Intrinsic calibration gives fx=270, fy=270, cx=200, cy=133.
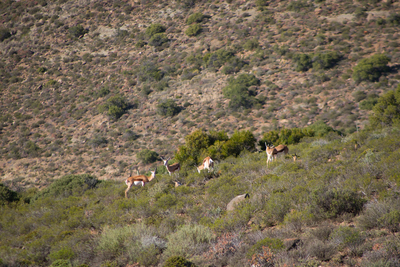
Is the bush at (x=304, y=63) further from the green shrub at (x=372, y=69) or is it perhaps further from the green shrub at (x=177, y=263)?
the green shrub at (x=177, y=263)

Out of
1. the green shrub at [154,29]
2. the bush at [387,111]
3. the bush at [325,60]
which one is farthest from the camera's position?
the green shrub at [154,29]

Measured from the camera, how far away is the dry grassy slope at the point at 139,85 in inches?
1225

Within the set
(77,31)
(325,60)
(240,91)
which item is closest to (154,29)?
(77,31)

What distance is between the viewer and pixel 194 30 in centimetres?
4594

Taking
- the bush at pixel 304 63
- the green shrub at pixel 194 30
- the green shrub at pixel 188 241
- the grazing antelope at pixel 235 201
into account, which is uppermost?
the green shrub at pixel 188 241

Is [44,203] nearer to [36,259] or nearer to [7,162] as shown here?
[36,259]

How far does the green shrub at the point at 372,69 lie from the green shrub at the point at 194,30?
2559cm

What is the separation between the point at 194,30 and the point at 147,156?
26923mm

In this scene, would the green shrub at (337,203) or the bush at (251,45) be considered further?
the bush at (251,45)

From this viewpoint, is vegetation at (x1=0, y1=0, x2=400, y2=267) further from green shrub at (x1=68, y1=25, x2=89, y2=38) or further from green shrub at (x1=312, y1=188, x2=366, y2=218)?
green shrub at (x1=68, y1=25, x2=89, y2=38)

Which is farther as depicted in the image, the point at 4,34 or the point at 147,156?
the point at 4,34

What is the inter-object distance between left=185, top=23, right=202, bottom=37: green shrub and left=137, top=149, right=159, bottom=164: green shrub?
25646 millimetres

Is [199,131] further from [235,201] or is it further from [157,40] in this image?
[157,40]

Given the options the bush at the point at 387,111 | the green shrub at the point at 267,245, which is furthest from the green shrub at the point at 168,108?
the green shrub at the point at 267,245
